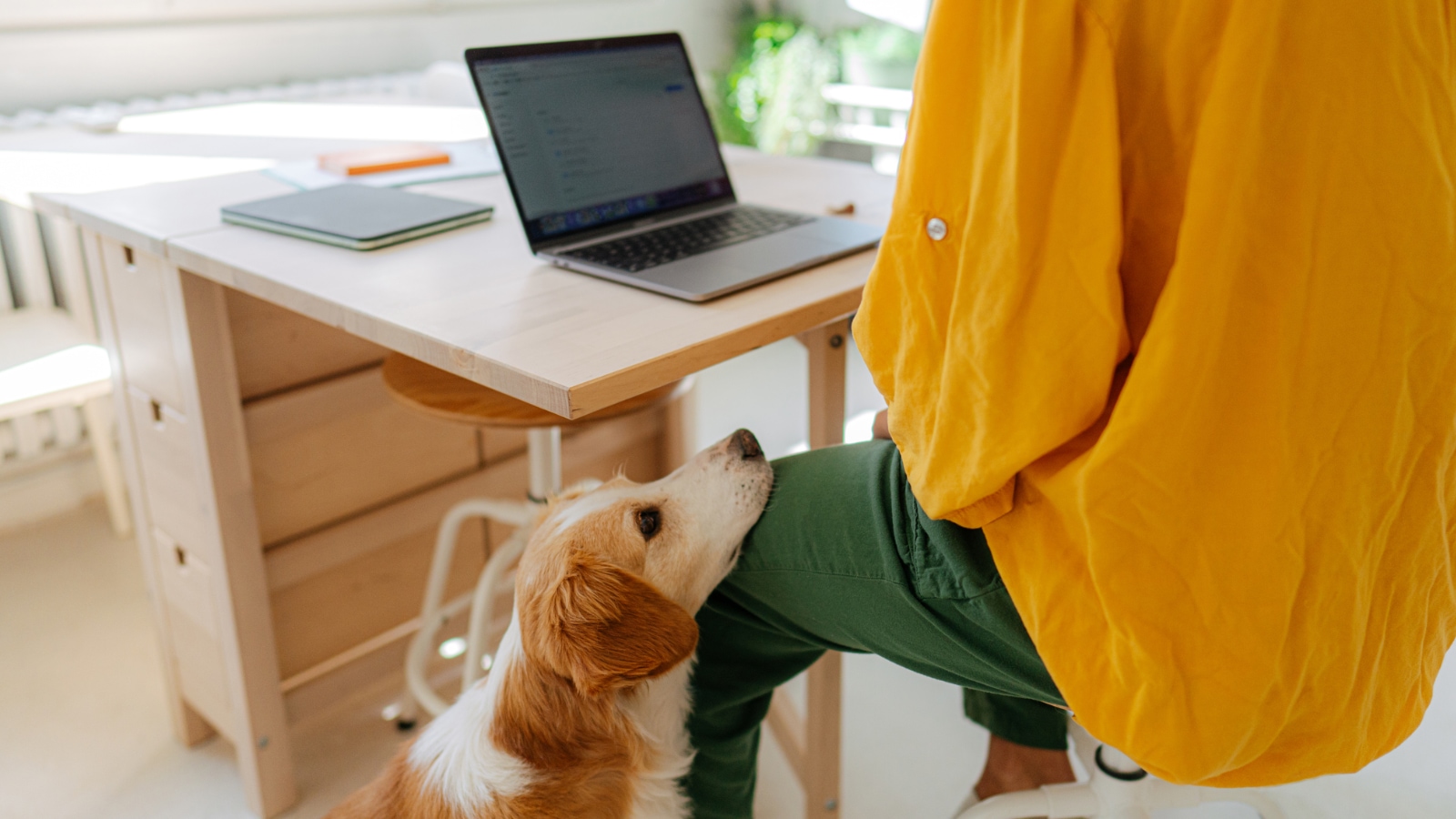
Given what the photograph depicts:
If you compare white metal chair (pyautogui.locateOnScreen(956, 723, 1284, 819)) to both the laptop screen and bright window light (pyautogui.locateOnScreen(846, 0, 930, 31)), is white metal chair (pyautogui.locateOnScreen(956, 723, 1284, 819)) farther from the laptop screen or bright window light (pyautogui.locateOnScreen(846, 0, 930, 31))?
bright window light (pyautogui.locateOnScreen(846, 0, 930, 31))

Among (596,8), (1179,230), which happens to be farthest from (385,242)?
(596,8)

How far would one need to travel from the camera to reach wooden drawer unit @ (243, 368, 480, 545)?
150 cm

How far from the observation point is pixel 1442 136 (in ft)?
1.89

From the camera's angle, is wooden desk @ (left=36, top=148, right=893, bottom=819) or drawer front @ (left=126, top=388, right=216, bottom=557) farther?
drawer front @ (left=126, top=388, right=216, bottom=557)

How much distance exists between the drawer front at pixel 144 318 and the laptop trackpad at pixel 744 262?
659 millimetres

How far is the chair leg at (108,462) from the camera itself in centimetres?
221

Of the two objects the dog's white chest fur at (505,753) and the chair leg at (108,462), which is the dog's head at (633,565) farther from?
the chair leg at (108,462)


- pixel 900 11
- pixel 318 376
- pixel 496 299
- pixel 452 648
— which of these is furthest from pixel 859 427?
pixel 900 11

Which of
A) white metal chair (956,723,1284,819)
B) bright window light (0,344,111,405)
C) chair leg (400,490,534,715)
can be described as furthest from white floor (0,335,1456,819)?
bright window light (0,344,111,405)

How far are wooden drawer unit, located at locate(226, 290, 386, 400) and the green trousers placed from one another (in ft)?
2.64

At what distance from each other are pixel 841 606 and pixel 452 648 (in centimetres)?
122

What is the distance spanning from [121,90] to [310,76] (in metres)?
0.52

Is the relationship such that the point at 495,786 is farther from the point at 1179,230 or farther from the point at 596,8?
the point at 596,8

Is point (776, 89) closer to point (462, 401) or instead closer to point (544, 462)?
point (544, 462)
